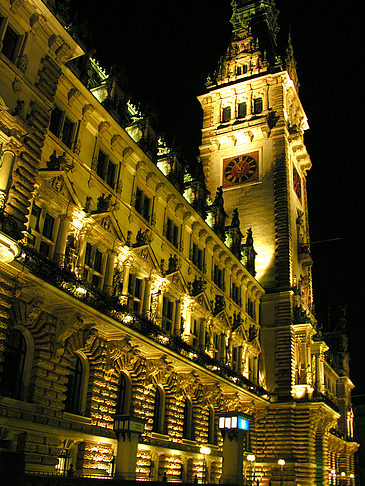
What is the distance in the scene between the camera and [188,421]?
34250mm

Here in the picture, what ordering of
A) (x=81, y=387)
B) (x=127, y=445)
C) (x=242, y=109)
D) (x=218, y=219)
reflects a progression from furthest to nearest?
(x=242, y=109)
(x=218, y=219)
(x=81, y=387)
(x=127, y=445)

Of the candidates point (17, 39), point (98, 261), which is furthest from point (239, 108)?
point (17, 39)

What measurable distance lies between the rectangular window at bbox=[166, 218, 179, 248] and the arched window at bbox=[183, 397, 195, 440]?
Answer: 10.2 metres

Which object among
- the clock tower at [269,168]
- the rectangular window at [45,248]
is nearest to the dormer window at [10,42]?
the rectangular window at [45,248]

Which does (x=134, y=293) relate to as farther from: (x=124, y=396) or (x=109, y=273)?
(x=124, y=396)

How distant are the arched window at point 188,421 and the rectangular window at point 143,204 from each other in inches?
483

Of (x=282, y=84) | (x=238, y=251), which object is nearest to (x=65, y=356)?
(x=238, y=251)

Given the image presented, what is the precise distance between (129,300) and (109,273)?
234 cm

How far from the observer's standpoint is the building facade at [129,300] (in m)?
20.4

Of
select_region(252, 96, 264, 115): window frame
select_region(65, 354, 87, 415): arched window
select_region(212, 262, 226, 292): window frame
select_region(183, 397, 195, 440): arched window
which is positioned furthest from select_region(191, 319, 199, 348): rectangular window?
select_region(252, 96, 264, 115): window frame

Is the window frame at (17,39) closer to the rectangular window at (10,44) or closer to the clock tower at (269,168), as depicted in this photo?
the rectangular window at (10,44)

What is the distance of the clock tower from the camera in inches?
1966

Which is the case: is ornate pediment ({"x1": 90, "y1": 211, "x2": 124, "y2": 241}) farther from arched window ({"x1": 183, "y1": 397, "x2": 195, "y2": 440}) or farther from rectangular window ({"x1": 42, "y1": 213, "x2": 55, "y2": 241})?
arched window ({"x1": 183, "y1": 397, "x2": 195, "y2": 440})

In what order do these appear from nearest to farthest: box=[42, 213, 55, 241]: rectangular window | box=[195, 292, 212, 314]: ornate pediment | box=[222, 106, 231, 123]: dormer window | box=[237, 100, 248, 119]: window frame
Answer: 1. box=[42, 213, 55, 241]: rectangular window
2. box=[195, 292, 212, 314]: ornate pediment
3. box=[237, 100, 248, 119]: window frame
4. box=[222, 106, 231, 123]: dormer window
